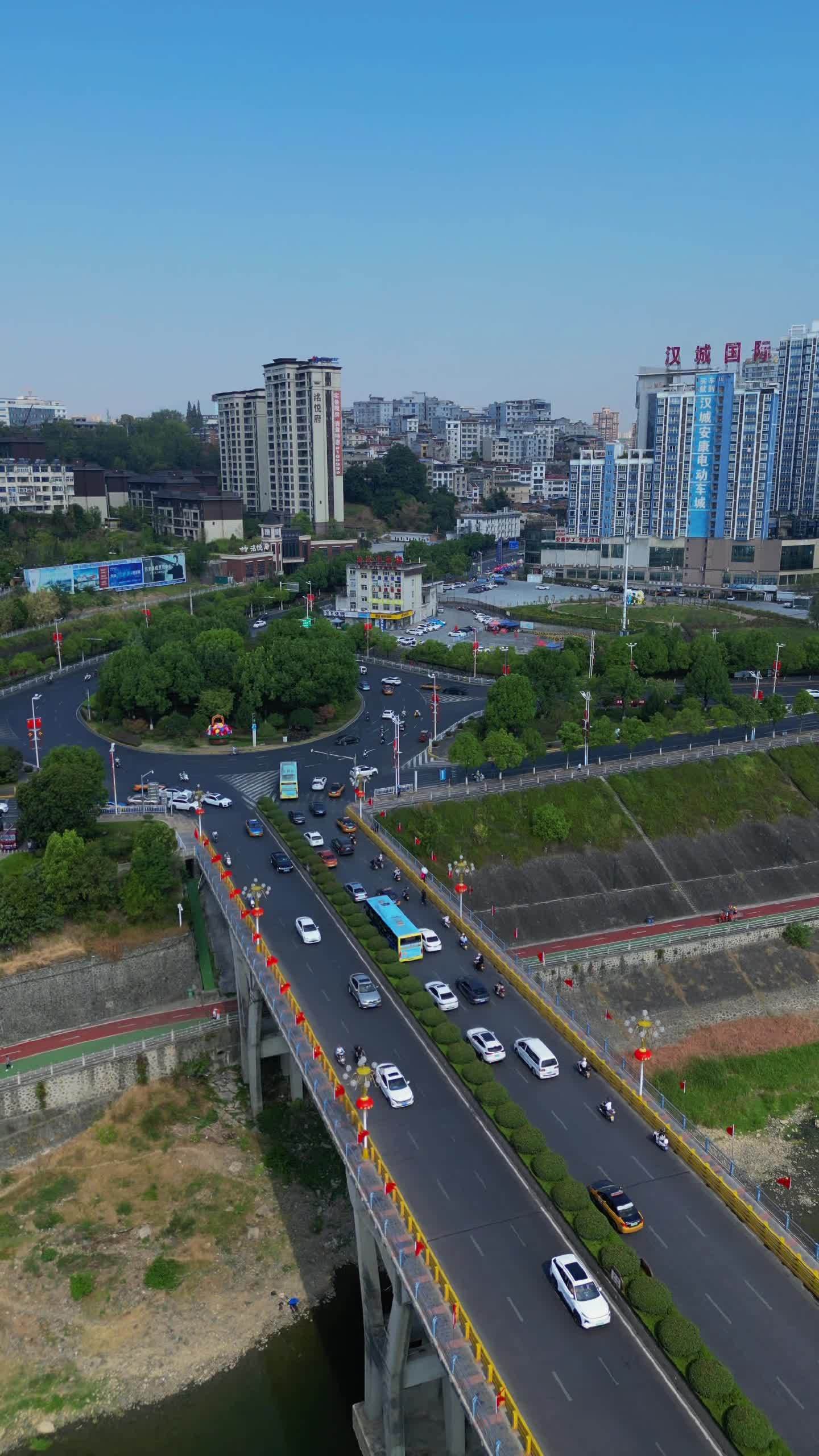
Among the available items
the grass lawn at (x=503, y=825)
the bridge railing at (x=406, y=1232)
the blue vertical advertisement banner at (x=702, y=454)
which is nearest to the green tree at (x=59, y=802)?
the bridge railing at (x=406, y=1232)

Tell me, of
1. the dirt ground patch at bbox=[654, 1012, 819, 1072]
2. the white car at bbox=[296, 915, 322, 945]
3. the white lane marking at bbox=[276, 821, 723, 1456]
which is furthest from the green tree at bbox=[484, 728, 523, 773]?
the white car at bbox=[296, 915, 322, 945]

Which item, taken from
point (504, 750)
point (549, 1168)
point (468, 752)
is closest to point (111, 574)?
point (468, 752)

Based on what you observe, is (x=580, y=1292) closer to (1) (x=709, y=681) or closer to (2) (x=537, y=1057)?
(2) (x=537, y=1057)

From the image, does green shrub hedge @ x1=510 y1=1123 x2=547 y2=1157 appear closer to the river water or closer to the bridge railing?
the bridge railing

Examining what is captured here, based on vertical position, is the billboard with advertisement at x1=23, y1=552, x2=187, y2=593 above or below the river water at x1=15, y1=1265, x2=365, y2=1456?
above

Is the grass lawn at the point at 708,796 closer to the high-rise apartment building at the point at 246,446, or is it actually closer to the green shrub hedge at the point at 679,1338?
the green shrub hedge at the point at 679,1338

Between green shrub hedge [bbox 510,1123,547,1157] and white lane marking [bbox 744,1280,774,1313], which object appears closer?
white lane marking [bbox 744,1280,774,1313]

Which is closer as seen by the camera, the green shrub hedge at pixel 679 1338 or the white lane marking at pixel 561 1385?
the white lane marking at pixel 561 1385
